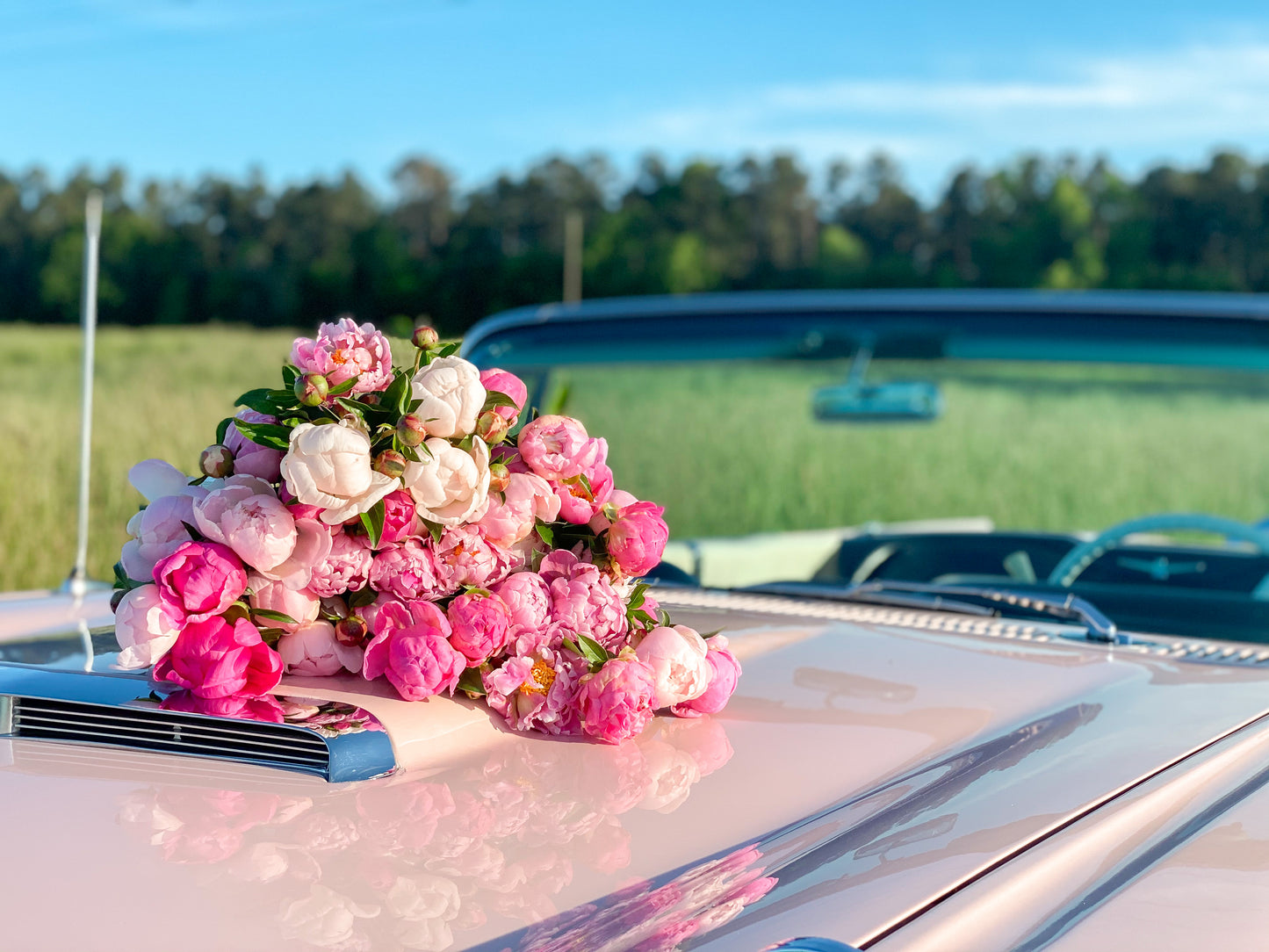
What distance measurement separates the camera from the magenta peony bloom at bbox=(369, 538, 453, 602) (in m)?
1.46

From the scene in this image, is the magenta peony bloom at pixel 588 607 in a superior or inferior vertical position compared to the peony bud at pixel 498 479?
inferior

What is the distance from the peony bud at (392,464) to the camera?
1.37 meters

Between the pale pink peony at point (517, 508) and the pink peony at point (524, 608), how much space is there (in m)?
0.05

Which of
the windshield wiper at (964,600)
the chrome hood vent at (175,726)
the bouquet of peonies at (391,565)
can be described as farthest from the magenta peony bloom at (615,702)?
the windshield wiper at (964,600)

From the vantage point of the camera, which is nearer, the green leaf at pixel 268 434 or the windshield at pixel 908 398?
the green leaf at pixel 268 434

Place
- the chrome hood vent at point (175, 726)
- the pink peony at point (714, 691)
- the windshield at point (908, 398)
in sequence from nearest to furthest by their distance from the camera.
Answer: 1. the chrome hood vent at point (175, 726)
2. the pink peony at point (714, 691)
3. the windshield at point (908, 398)

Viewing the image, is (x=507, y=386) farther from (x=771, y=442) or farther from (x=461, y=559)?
(x=771, y=442)

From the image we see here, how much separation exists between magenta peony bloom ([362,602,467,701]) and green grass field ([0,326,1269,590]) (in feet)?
1.38

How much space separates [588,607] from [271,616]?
13.5 inches

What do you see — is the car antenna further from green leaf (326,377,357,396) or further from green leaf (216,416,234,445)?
green leaf (326,377,357,396)

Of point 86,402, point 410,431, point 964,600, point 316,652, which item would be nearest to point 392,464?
point 410,431

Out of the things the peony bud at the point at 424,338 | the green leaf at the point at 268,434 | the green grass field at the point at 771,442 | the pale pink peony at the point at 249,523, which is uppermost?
the peony bud at the point at 424,338

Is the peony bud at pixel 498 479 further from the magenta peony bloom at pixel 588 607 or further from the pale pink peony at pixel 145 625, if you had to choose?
the pale pink peony at pixel 145 625

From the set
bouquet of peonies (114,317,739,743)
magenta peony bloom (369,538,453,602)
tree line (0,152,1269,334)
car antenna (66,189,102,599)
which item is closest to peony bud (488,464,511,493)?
bouquet of peonies (114,317,739,743)
